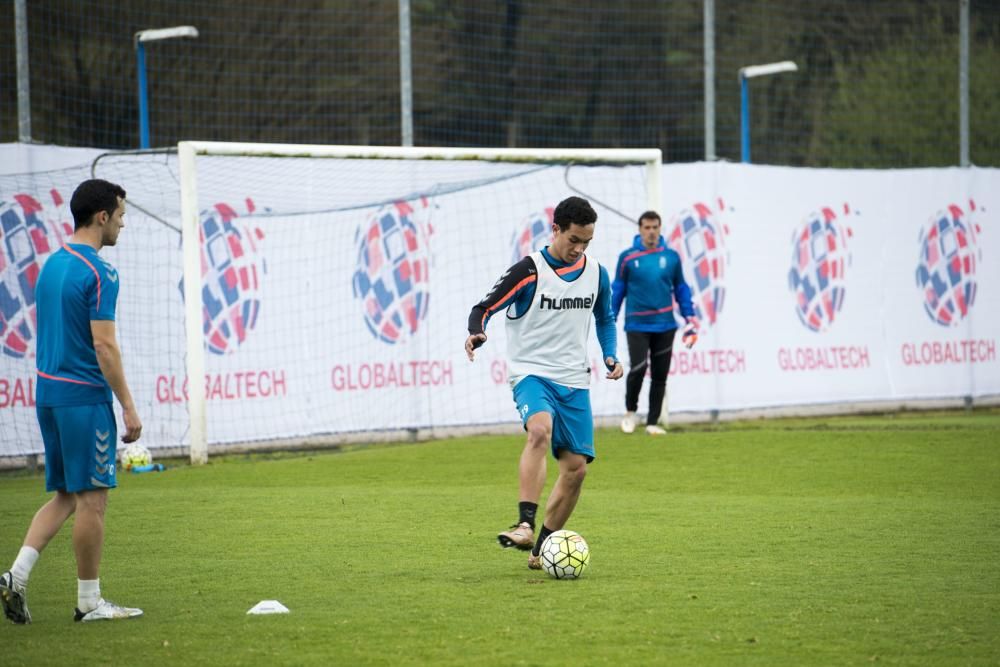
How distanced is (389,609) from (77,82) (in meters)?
17.9

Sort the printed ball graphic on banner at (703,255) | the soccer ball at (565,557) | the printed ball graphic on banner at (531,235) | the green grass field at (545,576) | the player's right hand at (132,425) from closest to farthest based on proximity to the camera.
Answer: the green grass field at (545,576)
the player's right hand at (132,425)
the soccer ball at (565,557)
the printed ball graphic on banner at (531,235)
the printed ball graphic on banner at (703,255)

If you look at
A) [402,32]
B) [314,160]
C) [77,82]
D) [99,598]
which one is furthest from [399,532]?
[77,82]

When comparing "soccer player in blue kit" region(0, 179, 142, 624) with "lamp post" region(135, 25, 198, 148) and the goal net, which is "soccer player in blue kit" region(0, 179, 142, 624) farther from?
"lamp post" region(135, 25, 198, 148)

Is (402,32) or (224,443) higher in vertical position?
(402,32)

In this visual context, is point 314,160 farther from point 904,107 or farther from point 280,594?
point 904,107

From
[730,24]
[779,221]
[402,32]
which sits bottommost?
[779,221]

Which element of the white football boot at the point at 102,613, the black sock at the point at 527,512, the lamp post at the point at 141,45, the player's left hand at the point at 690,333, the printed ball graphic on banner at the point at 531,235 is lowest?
the white football boot at the point at 102,613

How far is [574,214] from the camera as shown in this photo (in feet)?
26.3

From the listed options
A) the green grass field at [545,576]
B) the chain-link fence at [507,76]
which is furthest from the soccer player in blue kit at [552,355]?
the chain-link fence at [507,76]

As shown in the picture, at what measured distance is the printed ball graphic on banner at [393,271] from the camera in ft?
53.5

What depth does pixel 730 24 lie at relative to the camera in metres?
32.6

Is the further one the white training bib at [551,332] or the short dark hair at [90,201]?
the white training bib at [551,332]

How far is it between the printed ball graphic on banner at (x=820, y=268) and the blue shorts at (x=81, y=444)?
13581mm

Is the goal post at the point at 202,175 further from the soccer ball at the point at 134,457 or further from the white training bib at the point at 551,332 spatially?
the white training bib at the point at 551,332
